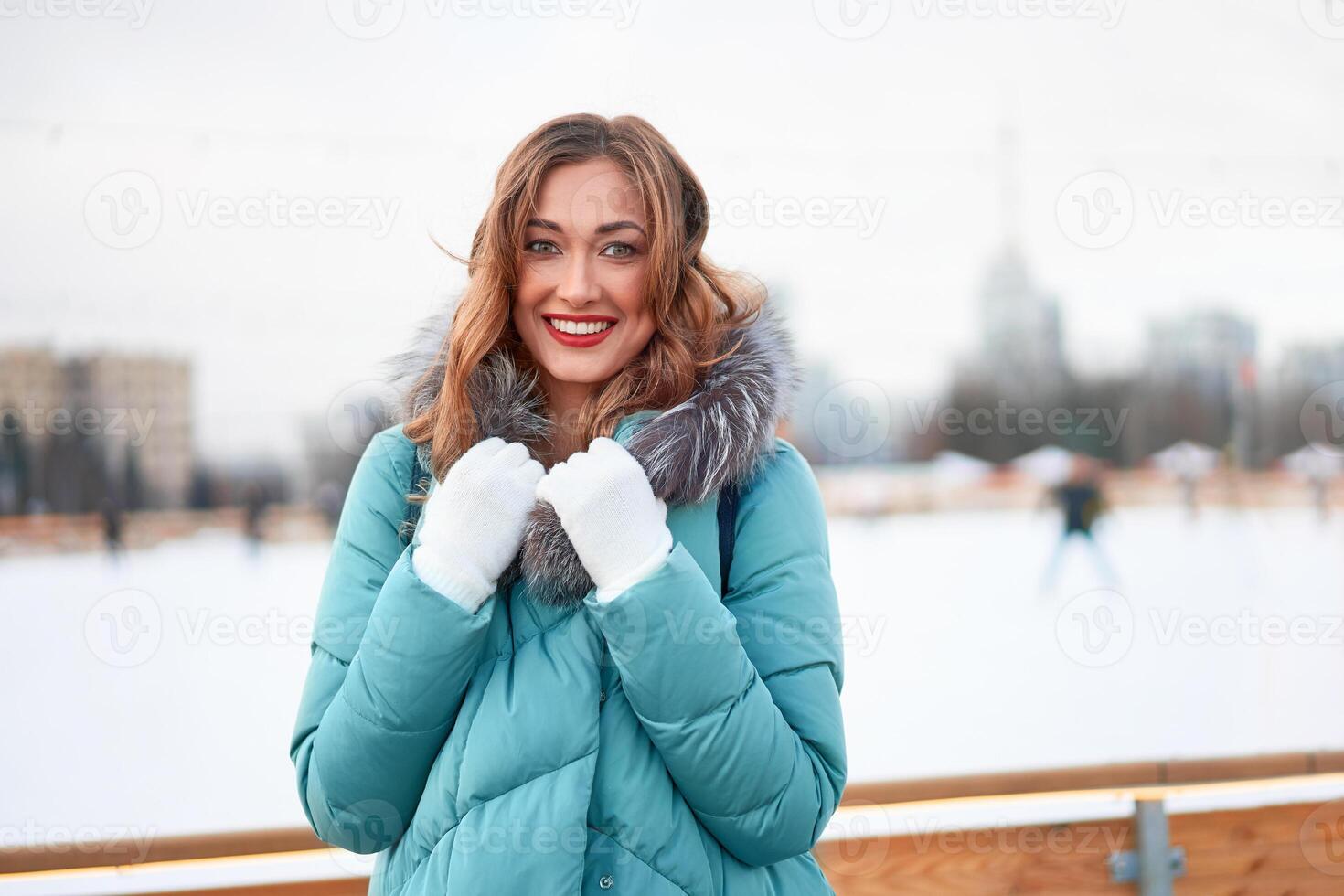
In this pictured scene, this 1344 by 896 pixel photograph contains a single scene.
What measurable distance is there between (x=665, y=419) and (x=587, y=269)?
0.61ft

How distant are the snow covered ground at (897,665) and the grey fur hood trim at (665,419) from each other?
35.0 inches

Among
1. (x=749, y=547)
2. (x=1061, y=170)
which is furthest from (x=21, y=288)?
(x=1061, y=170)

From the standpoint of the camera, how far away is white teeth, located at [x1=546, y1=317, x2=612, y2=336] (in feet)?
3.30

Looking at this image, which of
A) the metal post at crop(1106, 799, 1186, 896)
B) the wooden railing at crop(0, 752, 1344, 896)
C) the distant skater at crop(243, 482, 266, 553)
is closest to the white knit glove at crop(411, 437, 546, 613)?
the wooden railing at crop(0, 752, 1344, 896)

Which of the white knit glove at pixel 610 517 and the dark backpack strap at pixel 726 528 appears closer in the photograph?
the white knit glove at pixel 610 517

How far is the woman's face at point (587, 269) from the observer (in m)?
0.99

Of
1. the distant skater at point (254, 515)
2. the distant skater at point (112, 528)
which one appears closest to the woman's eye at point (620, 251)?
the distant skater at point (112, 528)

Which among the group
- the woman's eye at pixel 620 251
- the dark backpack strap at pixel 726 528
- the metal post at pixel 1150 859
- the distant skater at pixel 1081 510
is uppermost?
the woman's eye at pixel 620 251

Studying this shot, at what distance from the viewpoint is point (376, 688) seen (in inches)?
31.8

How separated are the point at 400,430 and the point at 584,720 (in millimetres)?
391

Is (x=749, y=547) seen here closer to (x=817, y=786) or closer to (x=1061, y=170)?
(x=817, y=786)

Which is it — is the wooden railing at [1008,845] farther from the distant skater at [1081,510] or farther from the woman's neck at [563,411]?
the distant skater at [1081,510]

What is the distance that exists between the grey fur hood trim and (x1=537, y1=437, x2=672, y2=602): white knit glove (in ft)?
0.11

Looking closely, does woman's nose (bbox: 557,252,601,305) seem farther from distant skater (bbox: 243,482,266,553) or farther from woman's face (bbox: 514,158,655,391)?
distant skater (bbox: 243,482,266,553)
